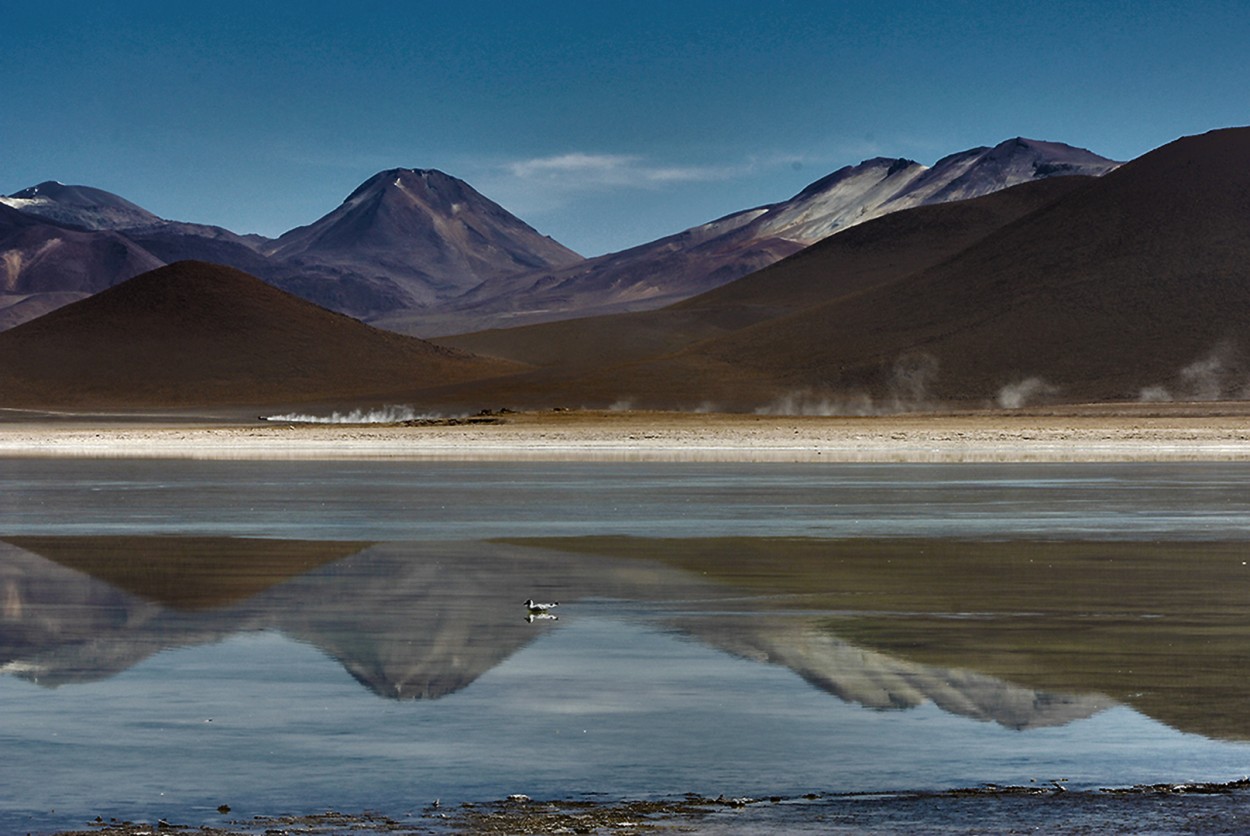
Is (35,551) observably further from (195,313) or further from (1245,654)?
(195,313)

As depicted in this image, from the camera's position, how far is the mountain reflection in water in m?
10.6

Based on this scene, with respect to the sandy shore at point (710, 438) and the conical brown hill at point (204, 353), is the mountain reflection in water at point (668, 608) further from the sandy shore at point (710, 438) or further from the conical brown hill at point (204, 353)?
the conical brown hill at point (204, 353)

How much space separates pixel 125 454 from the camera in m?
49.6

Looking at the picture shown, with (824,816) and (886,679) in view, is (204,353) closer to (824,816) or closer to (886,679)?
(886,679)

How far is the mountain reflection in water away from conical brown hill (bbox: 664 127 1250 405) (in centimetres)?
7893

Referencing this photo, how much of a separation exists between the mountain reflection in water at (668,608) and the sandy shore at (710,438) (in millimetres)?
25287

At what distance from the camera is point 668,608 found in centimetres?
1402

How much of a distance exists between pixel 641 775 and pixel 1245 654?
5.04 metres

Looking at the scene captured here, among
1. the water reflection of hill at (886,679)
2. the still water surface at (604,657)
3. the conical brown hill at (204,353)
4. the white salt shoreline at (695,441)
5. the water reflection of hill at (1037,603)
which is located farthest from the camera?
the conical brown hill at (204,353)

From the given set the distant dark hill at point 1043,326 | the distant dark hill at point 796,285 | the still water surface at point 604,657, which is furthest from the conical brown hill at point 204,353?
the still water surface at point 604,657

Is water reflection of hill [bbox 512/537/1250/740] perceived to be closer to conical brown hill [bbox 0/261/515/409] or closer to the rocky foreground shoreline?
the rocky foreground shoreline

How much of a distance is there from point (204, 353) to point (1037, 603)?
134 m

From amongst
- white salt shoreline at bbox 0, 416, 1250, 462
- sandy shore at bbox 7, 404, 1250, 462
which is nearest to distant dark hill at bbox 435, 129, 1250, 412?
sandy shore at bbox 7, 404, 1250, 462

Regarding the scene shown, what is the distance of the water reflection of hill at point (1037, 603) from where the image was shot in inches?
413
